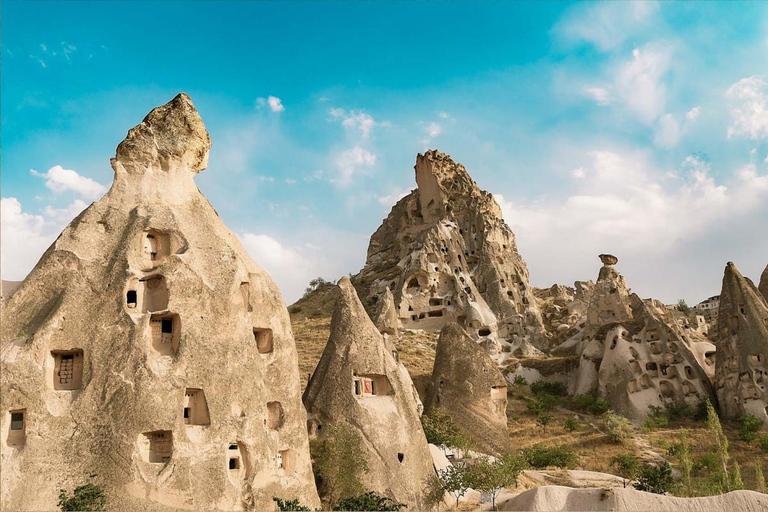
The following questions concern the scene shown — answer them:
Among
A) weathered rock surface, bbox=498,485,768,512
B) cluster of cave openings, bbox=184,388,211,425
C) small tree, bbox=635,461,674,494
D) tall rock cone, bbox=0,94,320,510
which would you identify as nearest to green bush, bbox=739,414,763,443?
small tree, bbox=635,461,674,494

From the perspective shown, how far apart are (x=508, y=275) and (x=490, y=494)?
127ft

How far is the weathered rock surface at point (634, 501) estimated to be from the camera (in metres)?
20.9

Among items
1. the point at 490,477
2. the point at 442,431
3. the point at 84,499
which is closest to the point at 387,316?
the point at 442,431

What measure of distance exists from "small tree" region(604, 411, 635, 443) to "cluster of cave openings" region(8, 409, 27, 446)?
28573 millimetres

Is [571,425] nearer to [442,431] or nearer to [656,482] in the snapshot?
[442,431]

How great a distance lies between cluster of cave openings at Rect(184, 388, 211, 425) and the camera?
20.0 metres

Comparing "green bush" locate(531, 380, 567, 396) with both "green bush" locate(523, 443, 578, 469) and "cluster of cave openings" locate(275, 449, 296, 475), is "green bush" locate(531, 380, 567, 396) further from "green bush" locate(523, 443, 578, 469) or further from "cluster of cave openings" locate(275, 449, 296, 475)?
"cluster of cave openings" locate(275, 449, 296, 475)

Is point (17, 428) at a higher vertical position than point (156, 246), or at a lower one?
lower

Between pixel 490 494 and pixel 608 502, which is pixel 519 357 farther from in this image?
pixel 608 502

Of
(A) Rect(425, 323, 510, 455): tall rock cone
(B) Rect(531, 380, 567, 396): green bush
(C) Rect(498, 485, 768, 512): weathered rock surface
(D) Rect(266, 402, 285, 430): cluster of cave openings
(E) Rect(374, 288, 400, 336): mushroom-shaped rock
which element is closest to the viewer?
(C) Rect(498, 485, 768, 512): weathered rock surface

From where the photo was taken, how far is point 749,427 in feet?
120

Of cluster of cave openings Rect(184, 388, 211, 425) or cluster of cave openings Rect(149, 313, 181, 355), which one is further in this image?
cluster of cave openings Rect(149, 313, 181, 355)

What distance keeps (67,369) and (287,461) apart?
23.9 ft

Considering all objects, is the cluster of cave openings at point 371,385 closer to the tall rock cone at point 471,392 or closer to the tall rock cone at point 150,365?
the tall rock cone at point 150,365
